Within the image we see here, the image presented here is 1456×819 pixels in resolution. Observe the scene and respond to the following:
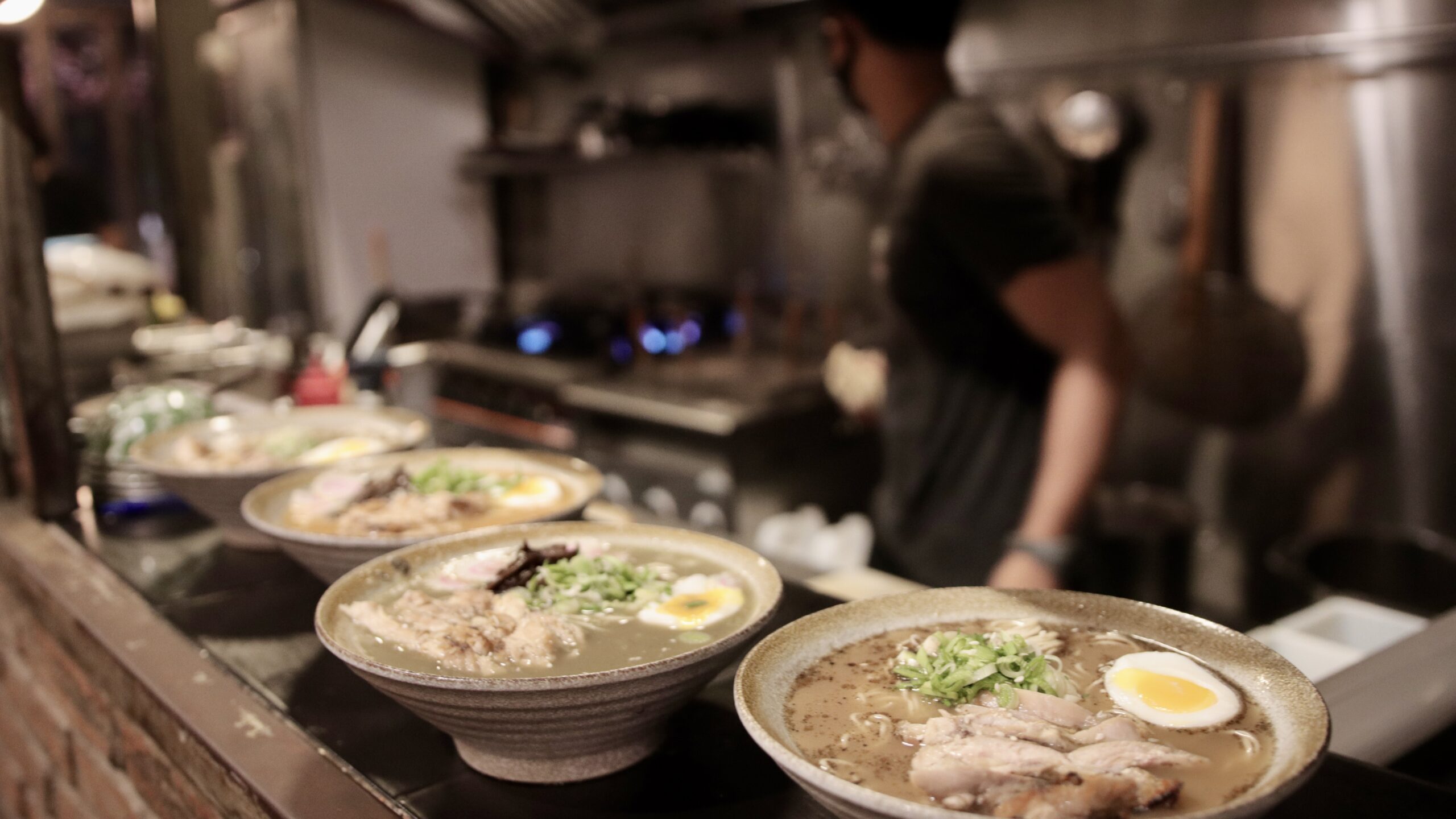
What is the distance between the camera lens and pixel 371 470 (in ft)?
5.97

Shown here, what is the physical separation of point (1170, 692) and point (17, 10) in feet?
6.77

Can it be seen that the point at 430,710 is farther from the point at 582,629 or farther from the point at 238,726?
the point at 238,726

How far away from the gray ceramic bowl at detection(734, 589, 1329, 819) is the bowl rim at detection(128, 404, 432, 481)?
3.54 ft

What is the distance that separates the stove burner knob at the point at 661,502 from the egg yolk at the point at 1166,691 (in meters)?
3.26

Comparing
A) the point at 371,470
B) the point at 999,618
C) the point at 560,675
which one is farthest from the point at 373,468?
the point at 999,618

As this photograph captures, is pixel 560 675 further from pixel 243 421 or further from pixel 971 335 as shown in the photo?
pixel 971 335

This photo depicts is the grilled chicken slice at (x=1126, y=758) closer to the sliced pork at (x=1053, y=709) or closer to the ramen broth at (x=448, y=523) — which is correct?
the sliced pork at (x=1053, y=709)

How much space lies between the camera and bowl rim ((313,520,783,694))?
0.96 m

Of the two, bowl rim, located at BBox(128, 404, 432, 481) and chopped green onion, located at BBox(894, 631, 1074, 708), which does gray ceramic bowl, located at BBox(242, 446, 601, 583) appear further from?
chopped green onion, located at BBox(894, 631, 1074, 708)

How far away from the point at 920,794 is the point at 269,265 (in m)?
6.90

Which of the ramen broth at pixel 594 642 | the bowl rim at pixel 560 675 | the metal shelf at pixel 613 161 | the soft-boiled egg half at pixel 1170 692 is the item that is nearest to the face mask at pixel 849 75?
the bowl rim at pixel 560 675

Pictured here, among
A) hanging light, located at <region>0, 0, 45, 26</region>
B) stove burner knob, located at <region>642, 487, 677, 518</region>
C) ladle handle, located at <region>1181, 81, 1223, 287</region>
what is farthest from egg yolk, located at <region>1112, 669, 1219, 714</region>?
stove burner knob, located at <region>642, 487, 677, 518</region>

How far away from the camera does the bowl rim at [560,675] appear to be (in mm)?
955

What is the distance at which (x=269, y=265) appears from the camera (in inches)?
271
